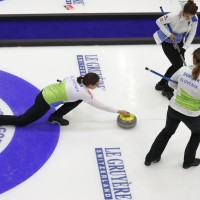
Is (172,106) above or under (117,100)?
above

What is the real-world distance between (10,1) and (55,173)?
359 centimetres

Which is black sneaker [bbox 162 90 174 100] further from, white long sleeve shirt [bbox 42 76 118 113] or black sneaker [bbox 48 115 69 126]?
black sneaker [bbox 48 115 69 126]

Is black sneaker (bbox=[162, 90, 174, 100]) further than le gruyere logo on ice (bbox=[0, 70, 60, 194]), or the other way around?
black sneaker (bbox=[162, 90, 174, 100])

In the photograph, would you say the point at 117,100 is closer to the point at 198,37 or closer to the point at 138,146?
the point at 138,146

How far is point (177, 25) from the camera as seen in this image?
534 cm

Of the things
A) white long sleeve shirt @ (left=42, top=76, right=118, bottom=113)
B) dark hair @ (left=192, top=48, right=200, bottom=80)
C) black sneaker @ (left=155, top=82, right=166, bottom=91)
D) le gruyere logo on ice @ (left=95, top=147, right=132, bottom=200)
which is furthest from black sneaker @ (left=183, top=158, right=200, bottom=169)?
black sneaker @ (left=155, top=82, right=166, bottom=91)

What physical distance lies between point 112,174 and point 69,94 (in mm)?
910

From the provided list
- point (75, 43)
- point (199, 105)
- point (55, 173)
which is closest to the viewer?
point (199, 105)

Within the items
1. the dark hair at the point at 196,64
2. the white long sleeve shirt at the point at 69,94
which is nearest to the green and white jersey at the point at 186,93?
the dark hair at the point at 196,64

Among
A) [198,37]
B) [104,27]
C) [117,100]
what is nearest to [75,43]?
[104,27]

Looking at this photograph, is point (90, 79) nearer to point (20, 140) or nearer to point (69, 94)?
point (69, 94)

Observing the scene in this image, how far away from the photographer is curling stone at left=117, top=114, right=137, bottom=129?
521 cm

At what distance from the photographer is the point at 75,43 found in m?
6.64

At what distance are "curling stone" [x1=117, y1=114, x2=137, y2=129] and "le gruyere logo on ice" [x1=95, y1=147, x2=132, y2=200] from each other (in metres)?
0.32
